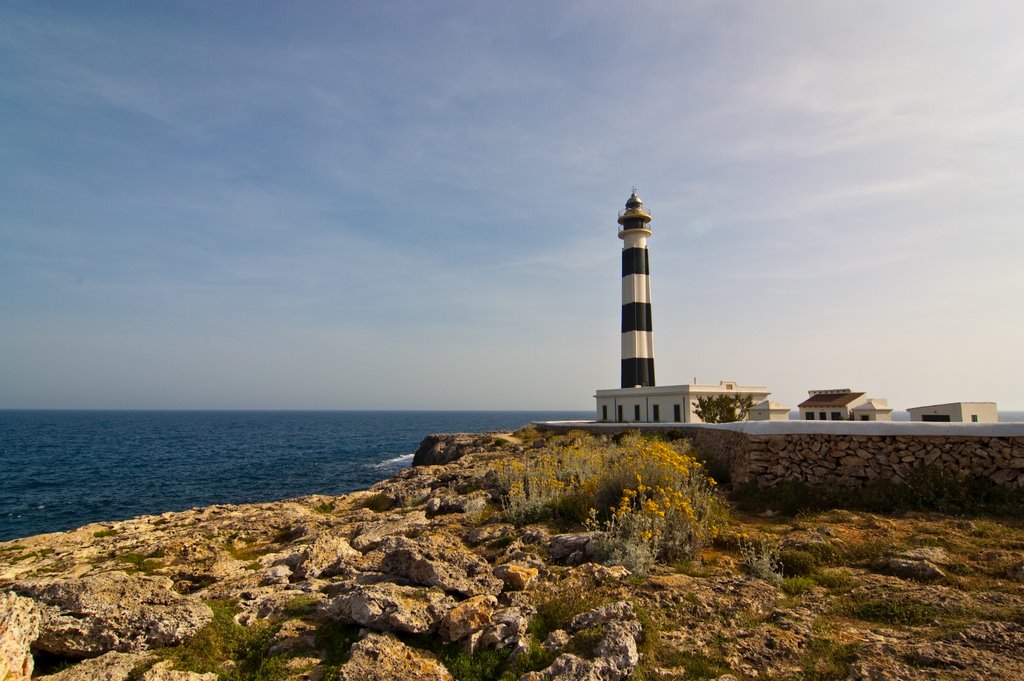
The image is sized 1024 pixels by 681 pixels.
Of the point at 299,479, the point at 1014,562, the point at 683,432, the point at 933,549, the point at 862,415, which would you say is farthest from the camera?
the point at 299,479

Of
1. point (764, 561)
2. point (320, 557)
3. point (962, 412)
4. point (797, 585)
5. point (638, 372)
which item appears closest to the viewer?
point (797, 585)

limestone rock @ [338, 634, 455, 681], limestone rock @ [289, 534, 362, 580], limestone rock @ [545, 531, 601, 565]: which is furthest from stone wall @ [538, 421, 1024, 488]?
limestone rock @ [338, 634, 455, 681]

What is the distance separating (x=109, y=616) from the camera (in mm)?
5586

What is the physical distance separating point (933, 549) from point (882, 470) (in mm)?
4509

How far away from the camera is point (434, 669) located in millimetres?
5078

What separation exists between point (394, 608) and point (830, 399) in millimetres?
33727

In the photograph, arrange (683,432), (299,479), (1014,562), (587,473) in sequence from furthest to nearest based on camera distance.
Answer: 1. (299,479)
2. (683,432)
3. (587,473)
4. (1014,562)

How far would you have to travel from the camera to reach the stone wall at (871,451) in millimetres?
11234

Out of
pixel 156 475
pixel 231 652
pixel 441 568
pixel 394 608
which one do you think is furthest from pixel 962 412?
pixel 156 475

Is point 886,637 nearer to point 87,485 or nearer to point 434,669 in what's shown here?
point 434,669

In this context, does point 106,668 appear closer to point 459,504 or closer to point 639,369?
point 459,504

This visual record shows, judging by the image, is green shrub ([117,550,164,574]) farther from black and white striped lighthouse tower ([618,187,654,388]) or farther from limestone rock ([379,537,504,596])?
black and white striped lighthouse tower ([618,187,654,388])

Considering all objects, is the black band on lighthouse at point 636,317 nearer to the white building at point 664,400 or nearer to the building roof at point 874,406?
the white building at point 664,400

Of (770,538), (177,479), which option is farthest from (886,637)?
(177,479)
